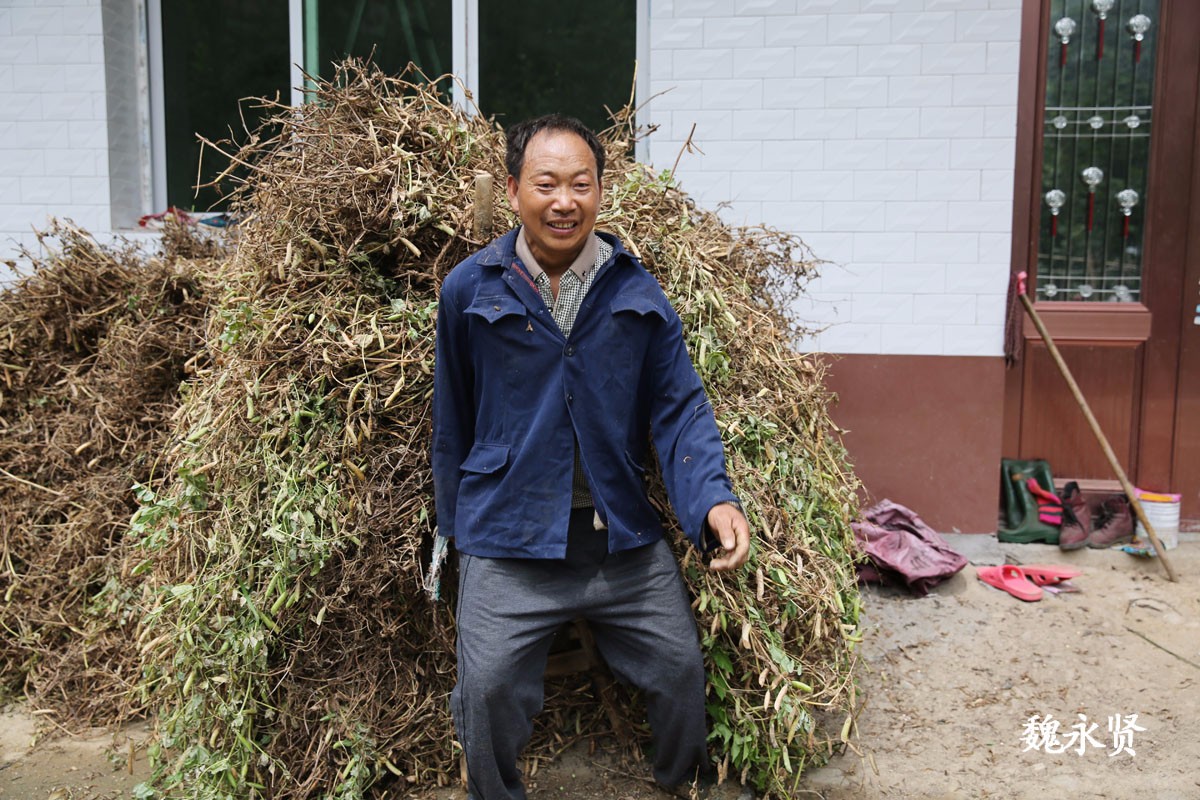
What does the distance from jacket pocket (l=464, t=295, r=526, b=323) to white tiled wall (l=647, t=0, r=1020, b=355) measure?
8.40 ft

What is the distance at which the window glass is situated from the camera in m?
5.53

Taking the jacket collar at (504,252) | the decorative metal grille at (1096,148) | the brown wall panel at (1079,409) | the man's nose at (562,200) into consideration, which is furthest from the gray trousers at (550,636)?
the decorative metal grille at (1096,148)

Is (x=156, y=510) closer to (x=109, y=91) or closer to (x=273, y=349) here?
(x=273, y=349)

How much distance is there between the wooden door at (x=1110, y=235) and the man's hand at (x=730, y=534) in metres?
3.09

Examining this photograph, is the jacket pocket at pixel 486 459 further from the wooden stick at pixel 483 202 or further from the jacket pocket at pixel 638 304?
the wooden stick at pixel 483 202

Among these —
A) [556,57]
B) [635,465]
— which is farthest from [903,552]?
[556,57]

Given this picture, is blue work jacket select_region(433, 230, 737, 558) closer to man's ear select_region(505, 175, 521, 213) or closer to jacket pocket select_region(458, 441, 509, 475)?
jacket pocket select_region(458, 441, 509, 475)

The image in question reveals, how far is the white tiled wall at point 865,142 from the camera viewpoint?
4.80 meters

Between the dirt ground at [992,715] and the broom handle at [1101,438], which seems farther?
the broom handle at [1101,438]

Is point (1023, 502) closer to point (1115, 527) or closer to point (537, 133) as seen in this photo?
point (1115, 527)

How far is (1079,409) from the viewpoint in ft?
17.1

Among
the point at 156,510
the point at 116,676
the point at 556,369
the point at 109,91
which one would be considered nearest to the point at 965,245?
the point at 556,369

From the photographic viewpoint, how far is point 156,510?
312 centimetres

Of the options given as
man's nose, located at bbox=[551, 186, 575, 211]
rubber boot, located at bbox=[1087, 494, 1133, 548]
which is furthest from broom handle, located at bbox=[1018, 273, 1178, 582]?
man's nose, located at bbox=[551, 186, 575, 211]
